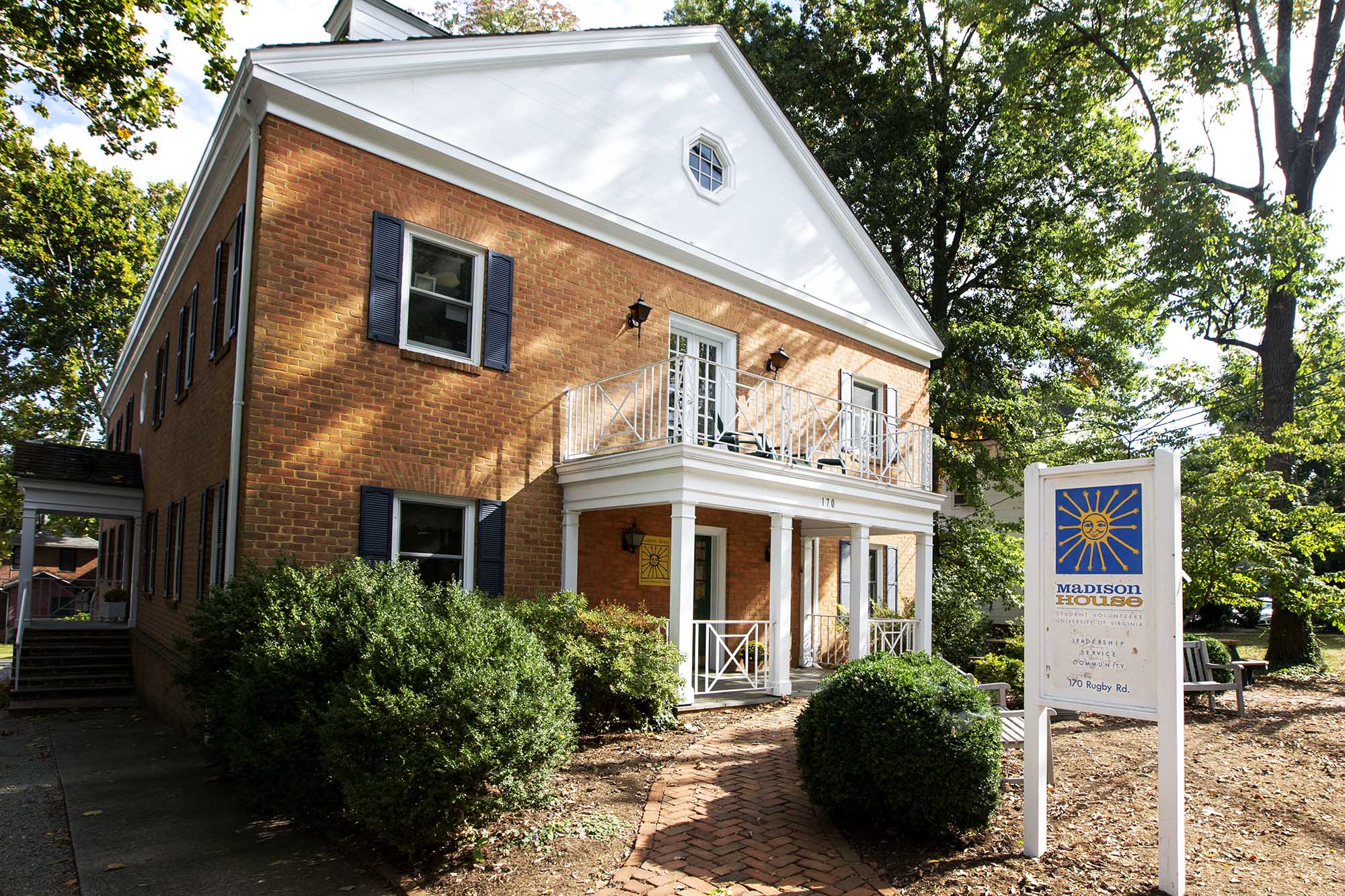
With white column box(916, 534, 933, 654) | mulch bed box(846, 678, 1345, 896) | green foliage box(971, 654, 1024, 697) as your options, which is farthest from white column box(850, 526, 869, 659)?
mulch bed box(846, 678, 1345, 896)

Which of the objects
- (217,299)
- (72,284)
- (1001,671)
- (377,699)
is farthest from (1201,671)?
(72,284)

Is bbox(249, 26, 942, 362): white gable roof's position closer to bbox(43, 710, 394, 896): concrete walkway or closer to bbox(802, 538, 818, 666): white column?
bbox(802, 538, 818, 666): white column

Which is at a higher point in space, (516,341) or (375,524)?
(516,341)

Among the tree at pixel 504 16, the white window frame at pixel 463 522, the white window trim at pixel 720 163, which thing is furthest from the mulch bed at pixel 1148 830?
the tree at pixel 504 16

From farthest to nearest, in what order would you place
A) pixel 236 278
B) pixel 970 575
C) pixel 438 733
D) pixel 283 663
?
pixel 970 575
pixel 236 278
pixel 283 663
pixel 438 733

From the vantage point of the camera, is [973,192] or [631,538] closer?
[631,538]

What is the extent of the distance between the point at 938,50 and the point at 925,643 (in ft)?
56.6

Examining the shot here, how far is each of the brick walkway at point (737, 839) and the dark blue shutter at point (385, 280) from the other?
5535mm

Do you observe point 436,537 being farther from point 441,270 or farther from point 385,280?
point 441,270

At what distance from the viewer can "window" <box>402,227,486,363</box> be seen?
973cm

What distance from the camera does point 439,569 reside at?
964 cm

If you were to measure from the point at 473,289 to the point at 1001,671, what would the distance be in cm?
947

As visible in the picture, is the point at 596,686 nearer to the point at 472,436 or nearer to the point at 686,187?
the point at 472,436

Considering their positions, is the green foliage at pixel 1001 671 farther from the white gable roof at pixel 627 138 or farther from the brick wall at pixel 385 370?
the white gable roof at pixel 627 138
